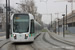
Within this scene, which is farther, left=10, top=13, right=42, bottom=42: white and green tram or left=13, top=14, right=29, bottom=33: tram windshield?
left=13, top=14, right=29, bottom=33: tram windshield

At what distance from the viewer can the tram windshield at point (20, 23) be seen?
1623 cm

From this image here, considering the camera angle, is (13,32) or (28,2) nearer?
(13,32)

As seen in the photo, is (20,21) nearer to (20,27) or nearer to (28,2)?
(20,27)

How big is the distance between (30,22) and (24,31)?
1.34 m

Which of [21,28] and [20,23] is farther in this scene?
[20,23]

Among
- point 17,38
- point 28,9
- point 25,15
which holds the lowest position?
point 17,38

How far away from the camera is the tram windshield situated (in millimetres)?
16234

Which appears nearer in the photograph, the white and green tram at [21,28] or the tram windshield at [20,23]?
the white and green tram at [21,28]

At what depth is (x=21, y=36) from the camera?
52.4 feet

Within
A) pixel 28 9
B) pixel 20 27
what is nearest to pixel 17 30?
pixel 20 27

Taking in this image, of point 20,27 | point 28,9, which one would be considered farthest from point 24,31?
point 28,9

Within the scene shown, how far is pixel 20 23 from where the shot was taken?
16438 mm

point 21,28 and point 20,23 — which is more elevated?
point 20,23

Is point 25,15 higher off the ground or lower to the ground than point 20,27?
higher
